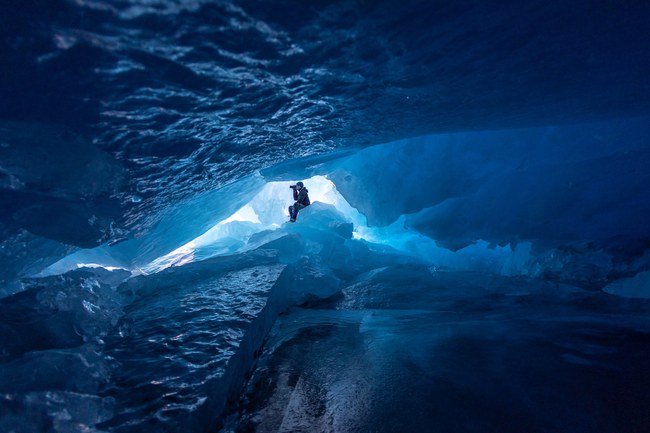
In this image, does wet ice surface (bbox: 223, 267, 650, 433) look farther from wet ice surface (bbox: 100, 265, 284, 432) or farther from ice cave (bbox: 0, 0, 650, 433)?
wet ice surface (bbox: 100, 265, 284, 432)

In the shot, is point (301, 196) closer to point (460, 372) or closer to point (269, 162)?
point (269, 162)

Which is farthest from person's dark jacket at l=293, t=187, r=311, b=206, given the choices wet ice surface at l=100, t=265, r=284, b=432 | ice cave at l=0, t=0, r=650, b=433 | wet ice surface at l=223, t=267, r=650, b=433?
wet ice surface at l=223, t=267, r=650, b=433

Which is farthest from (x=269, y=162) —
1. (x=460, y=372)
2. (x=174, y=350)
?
(x=460, y=372)

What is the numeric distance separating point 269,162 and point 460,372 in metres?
7.39

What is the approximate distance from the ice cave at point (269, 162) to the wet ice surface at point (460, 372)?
1.3 inches

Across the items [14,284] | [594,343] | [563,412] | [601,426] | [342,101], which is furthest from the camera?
[14,284]

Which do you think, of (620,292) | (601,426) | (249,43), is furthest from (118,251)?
(620,292)

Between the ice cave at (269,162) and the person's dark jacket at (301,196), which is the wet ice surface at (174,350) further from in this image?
the person's dark jacket at (301,196)

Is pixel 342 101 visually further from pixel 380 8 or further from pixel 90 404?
pixel 90 404

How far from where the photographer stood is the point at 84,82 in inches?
123

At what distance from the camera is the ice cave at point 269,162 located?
289cm

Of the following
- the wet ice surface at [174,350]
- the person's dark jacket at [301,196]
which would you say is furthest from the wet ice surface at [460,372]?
the person's dark jacket at [301,196]

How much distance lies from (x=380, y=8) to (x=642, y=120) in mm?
13023

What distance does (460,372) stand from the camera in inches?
154
